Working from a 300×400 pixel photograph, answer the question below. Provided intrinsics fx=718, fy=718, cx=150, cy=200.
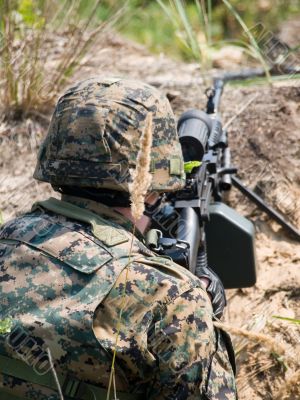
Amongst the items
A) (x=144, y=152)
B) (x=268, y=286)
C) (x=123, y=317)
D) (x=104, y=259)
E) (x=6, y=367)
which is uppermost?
(x=144, y=152)

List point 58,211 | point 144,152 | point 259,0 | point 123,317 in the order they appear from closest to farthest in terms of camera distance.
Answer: point 144,152, point 123,317, point 58,211, point 259,0

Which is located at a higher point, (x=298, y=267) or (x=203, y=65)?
(x=203, y=65)

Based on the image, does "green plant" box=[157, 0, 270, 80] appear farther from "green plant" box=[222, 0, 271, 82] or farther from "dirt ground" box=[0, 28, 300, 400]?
"dirt ground" box=[0, 28, 300, 400]

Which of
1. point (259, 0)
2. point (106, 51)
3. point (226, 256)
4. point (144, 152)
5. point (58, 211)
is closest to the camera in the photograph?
point (144, 152)

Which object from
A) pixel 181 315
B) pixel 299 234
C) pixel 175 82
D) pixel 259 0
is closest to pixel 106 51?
pixel 175 82

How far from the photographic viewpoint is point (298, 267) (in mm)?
4148

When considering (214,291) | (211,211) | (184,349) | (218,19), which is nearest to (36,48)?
(211,211)

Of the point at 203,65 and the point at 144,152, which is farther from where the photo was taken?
the point at 203,65

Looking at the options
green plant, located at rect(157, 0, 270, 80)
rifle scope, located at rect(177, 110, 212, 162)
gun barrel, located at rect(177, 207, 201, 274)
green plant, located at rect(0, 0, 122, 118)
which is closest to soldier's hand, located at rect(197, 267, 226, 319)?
gun barrel, located at rect(177, 207, 201, 274)

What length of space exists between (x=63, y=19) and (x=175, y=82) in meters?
0.98

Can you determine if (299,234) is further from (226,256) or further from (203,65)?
(203,65)

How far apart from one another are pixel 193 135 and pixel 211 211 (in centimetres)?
43

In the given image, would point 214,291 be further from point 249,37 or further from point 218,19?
point 218,19

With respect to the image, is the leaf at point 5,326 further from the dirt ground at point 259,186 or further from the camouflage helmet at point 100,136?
the dirt ground at point 259,186
